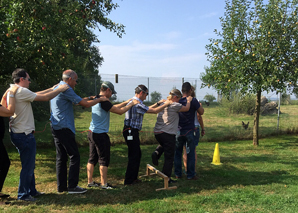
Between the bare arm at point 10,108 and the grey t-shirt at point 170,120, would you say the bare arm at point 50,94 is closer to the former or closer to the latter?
the bare arm at point 10,108

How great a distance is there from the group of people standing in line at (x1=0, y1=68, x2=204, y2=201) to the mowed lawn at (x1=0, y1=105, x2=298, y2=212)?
→ 35 centimetres

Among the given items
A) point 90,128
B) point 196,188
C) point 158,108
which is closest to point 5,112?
point 90,128


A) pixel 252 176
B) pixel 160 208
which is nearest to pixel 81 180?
pixel 160 208

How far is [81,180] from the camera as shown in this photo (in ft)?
19.1

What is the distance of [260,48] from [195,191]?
6079 millimetres

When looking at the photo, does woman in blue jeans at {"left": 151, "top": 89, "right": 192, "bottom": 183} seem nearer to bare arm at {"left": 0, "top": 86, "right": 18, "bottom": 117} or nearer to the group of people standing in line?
the group of people standing in line

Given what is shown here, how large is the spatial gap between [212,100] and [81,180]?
37.3ft

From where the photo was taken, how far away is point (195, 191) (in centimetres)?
509

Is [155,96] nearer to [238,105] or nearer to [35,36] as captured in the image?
[238,105]

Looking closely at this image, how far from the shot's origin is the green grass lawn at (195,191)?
425cm

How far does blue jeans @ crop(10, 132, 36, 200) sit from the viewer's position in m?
4.20

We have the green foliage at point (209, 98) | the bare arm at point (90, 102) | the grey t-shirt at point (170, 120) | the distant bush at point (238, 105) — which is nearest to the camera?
the bare arm at point (90, 102)

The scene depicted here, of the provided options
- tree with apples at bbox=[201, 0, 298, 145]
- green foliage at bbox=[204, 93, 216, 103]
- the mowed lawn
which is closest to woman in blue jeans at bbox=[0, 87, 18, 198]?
the mowed lawn

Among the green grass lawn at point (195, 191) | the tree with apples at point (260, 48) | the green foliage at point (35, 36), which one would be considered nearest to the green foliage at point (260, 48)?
the tree with apples at point (260, 48)
